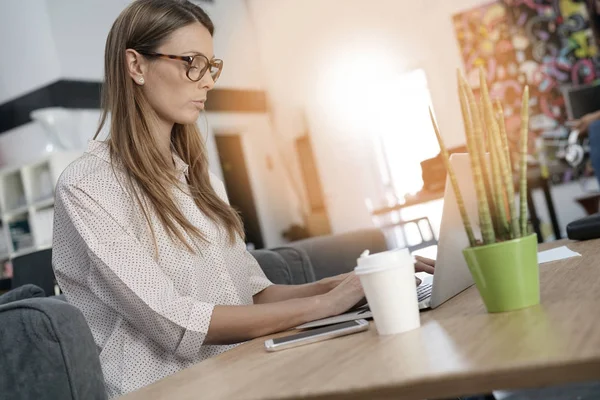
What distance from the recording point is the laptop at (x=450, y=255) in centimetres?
109

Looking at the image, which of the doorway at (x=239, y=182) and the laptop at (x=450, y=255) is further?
the doorway at (x=239, y=182)

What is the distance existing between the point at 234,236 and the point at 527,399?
45.9 inches

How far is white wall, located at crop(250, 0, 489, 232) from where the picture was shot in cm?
838

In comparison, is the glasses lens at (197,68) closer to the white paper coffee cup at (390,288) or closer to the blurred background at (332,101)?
the white paper coffee cup at (390,288)

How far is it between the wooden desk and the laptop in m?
0.05

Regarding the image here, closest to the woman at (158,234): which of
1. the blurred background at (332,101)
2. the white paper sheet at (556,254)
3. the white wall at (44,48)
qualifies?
the white paper sheet at (556,254)

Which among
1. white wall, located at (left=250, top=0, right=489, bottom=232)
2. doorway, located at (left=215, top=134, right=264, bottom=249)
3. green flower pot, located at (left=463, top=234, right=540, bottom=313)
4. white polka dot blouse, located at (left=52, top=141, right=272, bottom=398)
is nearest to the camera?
green flower pot, located at (left=463, top=234, right=540, bottom=313)

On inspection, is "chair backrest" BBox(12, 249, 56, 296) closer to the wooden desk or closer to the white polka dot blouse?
the white polka dot blouse

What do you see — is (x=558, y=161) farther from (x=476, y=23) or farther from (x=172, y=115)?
(x=172, y=115)

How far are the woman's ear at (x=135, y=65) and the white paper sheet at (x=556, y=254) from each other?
899 mm

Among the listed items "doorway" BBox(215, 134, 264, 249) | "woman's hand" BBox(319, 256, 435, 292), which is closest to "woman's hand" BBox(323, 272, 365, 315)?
"woman's hand" BBox(319, 256, 435, 292)

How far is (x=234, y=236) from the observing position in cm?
159

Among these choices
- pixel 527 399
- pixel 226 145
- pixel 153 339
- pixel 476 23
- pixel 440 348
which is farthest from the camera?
pixel 226 145

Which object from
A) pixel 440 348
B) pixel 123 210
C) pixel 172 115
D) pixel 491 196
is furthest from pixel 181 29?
pixel 440 348
